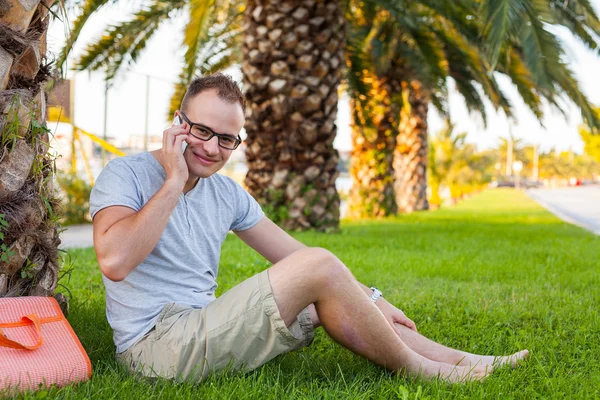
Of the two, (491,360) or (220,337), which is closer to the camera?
(220,337)

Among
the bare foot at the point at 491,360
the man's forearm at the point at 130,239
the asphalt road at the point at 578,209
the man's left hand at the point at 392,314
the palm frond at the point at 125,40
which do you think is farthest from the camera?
the asphalt road at the point at 578,209

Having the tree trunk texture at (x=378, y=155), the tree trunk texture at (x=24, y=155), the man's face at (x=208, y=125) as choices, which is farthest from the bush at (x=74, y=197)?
the man's face at (x=208, y=125)

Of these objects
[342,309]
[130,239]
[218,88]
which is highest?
[218,88]

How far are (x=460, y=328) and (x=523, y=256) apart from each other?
342cm

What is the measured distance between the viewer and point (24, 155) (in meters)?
Result: 2.73

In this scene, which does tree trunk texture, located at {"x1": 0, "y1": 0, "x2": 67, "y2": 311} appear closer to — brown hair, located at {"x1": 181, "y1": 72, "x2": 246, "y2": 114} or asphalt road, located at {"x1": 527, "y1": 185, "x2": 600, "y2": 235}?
brown hair, located at {"x1": 181, "y1": 72, "x2": 246, "y2": 114}

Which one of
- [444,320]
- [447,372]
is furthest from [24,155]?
[444,320]

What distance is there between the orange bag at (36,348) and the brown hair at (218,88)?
103 centimetres

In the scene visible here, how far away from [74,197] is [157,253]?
29.5 ft

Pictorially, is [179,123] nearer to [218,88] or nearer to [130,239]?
[218,88]

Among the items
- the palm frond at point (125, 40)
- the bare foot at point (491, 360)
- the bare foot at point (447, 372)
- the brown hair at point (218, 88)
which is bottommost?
the bare foot at point (491, 360)

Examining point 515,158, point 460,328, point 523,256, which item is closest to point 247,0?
point 523,256

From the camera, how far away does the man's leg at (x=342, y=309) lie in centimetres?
261

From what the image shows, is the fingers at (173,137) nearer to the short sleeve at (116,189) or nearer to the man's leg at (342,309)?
the short sleeve at (116,189)
